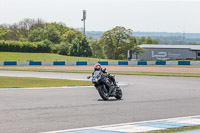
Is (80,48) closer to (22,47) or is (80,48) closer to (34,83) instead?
(22,47)

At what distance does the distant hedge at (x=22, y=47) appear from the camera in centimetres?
10162

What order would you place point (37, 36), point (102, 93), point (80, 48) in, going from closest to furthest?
point (102, 93) → point (80, 48) → point (37, 36)

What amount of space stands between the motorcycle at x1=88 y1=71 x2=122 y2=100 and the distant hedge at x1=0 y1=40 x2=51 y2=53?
87.8 metres

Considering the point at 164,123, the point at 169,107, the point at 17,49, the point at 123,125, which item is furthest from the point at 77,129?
the point at 17,49

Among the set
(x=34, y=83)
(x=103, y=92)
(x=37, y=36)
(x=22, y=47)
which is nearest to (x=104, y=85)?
(x=103, y=92)

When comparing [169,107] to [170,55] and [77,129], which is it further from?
[170,55]

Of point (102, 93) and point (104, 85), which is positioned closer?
point (102, 93)

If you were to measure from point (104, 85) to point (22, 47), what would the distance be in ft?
295

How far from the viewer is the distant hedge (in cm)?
10162

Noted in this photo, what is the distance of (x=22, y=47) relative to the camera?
10362 centimetres

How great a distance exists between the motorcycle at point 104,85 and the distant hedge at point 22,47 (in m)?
87.8

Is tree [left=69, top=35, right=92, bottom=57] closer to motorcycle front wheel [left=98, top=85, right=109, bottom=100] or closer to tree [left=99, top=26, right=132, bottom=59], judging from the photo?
tree [left=99, top=26, right=132, bottom=59]

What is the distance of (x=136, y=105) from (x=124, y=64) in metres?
59.4

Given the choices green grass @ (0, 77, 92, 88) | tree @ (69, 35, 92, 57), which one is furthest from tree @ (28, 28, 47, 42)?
green grass @ (0, 77, 92, 88)
